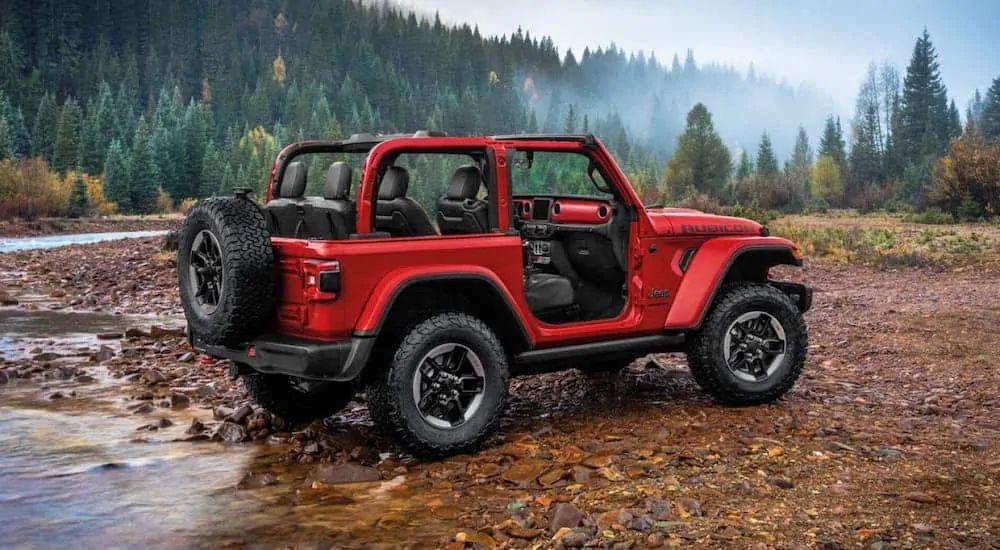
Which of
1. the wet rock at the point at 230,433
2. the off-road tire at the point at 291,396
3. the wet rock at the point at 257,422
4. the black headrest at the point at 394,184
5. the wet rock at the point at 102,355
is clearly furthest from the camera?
the wet rock at the point at 102,355

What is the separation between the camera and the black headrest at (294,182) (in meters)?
6.51

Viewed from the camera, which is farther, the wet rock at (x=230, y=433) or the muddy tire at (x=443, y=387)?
the wet rock at (x=230, y=433)

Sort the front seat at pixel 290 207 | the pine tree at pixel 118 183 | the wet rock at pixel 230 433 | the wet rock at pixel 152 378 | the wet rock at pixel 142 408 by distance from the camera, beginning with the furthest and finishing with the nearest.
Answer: the pine tree at pixel 118 183
the wet rock at pixel 152 378
the wet rock at pixel 142 408
the wet rock at pixel 230 433
the front seat at pixel 290 207

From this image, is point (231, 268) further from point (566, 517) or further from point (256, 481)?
point (566, 517)

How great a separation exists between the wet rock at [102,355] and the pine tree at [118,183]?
67.2 meters

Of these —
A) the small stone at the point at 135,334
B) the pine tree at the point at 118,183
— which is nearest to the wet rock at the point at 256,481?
the small stone at the point at 135,334

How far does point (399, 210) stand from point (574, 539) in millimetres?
2720

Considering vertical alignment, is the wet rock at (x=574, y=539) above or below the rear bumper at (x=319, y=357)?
below

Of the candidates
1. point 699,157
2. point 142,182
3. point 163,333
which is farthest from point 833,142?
point 163,333

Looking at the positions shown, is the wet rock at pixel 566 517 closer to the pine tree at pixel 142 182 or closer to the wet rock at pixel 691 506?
the wet rock at pixel 691 506

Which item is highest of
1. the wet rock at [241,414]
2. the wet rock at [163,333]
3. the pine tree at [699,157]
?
the pine tree at [699,157]

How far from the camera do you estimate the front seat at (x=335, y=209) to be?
590 centimetres

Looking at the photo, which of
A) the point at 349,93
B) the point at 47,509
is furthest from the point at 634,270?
the point at 349,93

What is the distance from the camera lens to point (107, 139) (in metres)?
97.9
